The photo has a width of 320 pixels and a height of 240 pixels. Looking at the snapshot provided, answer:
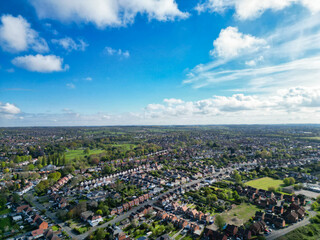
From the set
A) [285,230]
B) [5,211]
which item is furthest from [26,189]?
[285,230]

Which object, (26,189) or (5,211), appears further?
(26,189)

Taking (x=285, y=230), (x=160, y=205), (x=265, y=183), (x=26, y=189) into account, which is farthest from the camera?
(x=265, y=183)

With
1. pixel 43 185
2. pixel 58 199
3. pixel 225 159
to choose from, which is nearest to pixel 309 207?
pixel 225 159

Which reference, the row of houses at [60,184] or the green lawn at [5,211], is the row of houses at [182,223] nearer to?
the green lawn at [5,211]

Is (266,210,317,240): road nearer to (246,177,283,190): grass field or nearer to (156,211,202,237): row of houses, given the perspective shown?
(156,211,202,237): row of houses

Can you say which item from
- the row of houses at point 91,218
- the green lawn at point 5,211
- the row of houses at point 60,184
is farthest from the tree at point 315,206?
the green lawn at point 5,211

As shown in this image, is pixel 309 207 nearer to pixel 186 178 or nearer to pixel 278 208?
pixel 278 208

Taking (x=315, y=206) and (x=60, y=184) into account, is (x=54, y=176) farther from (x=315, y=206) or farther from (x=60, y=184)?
(x=315, y=206)

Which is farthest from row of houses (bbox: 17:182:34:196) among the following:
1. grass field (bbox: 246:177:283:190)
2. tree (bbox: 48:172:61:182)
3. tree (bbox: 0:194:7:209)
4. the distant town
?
grass field (bbox: 246:177:283:190)

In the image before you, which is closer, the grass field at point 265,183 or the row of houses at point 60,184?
the row of houses at point 60,184
